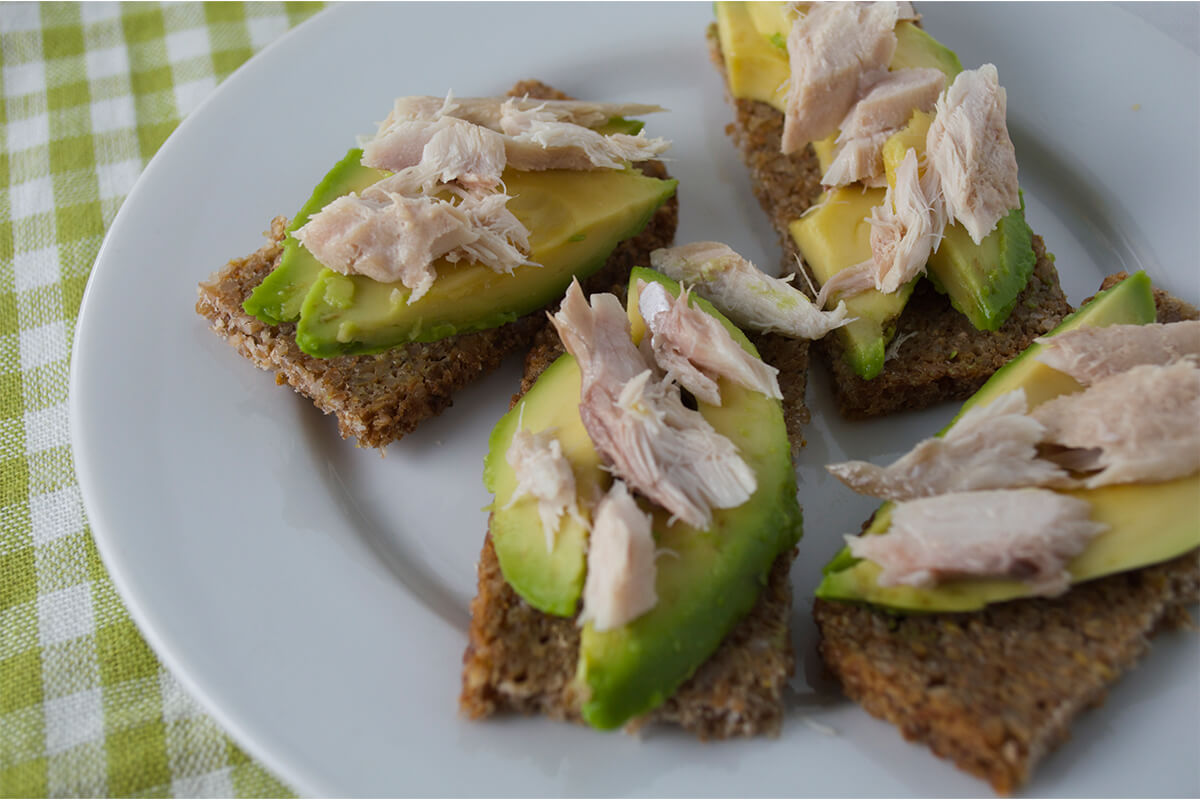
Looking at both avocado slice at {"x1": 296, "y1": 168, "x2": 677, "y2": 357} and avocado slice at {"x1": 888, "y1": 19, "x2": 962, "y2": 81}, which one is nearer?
avocado slice at {"x1": 296, "y1": 168, "x2": 677, "y2": 357}

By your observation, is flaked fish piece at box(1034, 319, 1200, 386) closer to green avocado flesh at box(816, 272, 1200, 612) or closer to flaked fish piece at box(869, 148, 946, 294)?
green avocado flesh at box(816, 272, 1200, 612)

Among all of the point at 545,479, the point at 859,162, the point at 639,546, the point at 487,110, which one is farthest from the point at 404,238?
the point at 859,162

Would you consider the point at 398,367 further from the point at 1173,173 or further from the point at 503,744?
the point at 1173,173

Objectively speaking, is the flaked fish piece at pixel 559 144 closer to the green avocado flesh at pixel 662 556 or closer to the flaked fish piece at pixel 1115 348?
the green avocado flesh at pixel 662 556

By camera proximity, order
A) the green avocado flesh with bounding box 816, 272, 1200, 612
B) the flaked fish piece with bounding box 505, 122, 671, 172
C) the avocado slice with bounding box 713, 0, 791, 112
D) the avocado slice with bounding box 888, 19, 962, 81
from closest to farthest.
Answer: the green avocado flesh with bounding box 816, 272, 1200, 612 < the flaked fish piece with bounding box 505, 122, 671, 172 < the avocado slice with bounding box 888, 19, 962, 81 < the avocado slice with bounding box 713, 0, 791, 112

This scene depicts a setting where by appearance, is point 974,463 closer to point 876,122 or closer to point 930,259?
point 930,259

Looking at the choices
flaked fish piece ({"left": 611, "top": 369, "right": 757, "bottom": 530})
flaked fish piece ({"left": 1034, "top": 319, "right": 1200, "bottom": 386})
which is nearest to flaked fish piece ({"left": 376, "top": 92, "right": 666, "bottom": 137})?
flaked fish piece ({"left": 611, "top": 369, "right": 757, "bottom": 530})

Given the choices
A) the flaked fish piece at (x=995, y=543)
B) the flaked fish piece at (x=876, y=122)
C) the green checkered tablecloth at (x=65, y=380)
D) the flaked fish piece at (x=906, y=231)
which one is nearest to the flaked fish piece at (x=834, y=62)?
the flaked fish piece at (x=876, y=122)

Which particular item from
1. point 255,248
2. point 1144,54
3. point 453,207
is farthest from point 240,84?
point 1144,54
